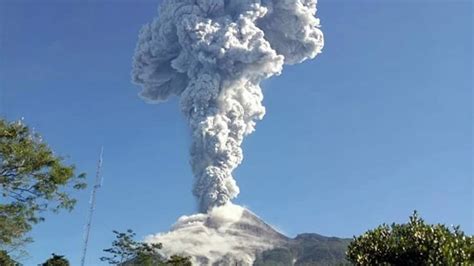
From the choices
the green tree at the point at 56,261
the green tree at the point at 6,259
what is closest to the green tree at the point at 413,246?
the green tree at the point at 6,259

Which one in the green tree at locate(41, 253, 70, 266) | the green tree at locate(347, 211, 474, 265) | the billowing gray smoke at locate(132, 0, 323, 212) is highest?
the billowing gray smoke at locate(132, 0, 323, 212)

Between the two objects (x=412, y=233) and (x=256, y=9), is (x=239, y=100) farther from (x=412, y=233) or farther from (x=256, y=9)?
(x=412, y=233)

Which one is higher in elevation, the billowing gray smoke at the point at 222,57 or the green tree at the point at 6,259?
the billowing gray smoke at the point at 222,57

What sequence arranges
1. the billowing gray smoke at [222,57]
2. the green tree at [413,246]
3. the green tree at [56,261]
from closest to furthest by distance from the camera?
the green tree at [413,246] < the green tree at [56,261] < the billowing gray smoke at [222,57]

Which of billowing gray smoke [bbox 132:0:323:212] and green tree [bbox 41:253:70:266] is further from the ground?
billowing gray smoke [bbox 132:0:323:212]

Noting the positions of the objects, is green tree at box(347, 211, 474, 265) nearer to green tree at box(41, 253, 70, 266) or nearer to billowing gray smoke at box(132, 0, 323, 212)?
green tree at box(41, 253, 70, 266)

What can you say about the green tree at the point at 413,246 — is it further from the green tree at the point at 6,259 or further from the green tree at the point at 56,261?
the green tree at the point at 56,261

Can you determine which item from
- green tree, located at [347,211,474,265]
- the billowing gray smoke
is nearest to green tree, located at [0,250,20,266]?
green tree, located at [347,211,474,265]

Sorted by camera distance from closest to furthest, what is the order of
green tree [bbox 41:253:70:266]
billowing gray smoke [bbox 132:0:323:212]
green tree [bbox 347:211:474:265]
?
green tree [bbox 347:211:474:265] < green tree [bbox 41:253:70:266] < billowing gray smoke [bbox 132:0:323:212]
